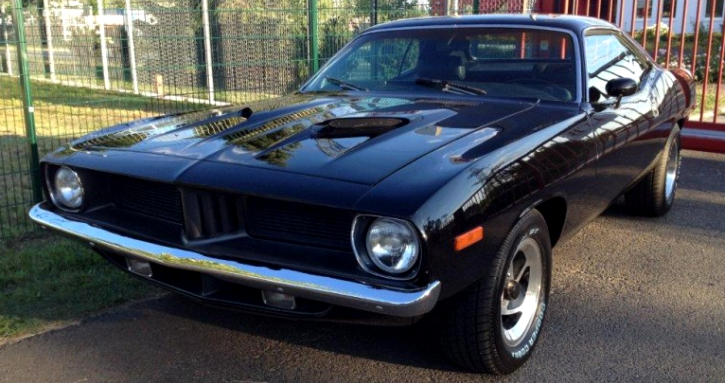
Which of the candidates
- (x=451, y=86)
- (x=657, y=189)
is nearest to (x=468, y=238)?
(x=451, y=86)

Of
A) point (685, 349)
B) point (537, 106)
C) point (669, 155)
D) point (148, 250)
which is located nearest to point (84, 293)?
point (148, 250)

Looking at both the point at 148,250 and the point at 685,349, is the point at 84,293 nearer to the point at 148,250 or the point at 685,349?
the point at 148,250

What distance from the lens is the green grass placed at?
381cm

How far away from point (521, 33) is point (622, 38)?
1.21 metres

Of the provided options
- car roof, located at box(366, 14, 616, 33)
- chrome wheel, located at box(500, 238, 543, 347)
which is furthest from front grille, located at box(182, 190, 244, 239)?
car roof, located at box(366, 14, 616, 33)

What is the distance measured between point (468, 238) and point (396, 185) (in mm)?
333

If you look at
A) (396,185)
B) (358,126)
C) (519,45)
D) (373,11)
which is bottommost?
(396,185)

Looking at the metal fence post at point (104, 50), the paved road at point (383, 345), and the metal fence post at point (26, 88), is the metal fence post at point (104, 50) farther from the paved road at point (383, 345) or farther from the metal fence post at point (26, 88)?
Result: the paved road at point (383, 345)

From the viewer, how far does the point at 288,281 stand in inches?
105

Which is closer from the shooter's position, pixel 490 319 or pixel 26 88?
pixel 490 319

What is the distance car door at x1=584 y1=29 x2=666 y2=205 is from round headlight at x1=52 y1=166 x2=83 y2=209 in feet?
8.45

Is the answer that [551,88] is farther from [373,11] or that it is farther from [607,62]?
[373,11]

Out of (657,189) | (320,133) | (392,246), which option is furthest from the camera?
(657,189)

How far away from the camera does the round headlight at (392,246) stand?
2.58 meters
